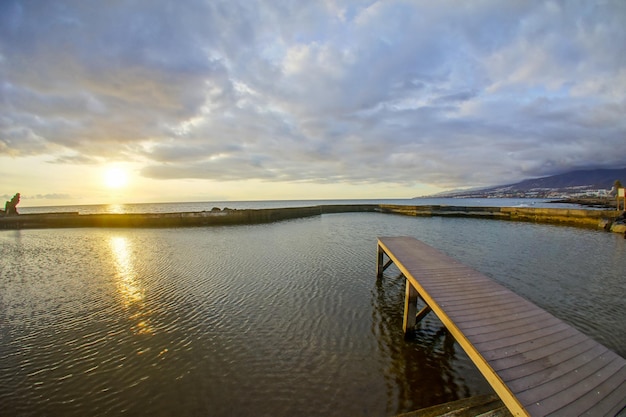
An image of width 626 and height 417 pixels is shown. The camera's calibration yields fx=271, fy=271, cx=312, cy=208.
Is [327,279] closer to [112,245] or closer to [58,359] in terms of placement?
[58,359]

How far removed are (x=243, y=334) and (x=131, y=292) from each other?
4.85 m

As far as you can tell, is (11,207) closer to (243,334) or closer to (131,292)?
(131,292)

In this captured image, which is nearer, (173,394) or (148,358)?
(173,394)

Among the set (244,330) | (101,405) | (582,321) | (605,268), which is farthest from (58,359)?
(605,268)

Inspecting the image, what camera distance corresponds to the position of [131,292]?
830 cm

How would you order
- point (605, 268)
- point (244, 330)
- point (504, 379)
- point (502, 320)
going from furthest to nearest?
point (605, 268) → point (244, 330) → point (502, 320) → point (504, 379)

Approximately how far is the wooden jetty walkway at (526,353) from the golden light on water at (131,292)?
19.1 ft

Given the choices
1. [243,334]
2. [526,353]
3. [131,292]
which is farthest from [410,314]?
[131,292]

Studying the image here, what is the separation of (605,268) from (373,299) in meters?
9.57

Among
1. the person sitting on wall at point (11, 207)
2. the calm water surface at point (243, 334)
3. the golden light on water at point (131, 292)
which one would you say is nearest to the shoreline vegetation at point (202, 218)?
the person sitting on wall at point (11, 207)

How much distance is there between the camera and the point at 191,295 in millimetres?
7922

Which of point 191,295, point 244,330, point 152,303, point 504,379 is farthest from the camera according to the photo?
point 191,295

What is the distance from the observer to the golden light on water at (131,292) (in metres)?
6.16

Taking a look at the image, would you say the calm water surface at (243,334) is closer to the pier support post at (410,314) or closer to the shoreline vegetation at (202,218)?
the pier support post at (410,314)
